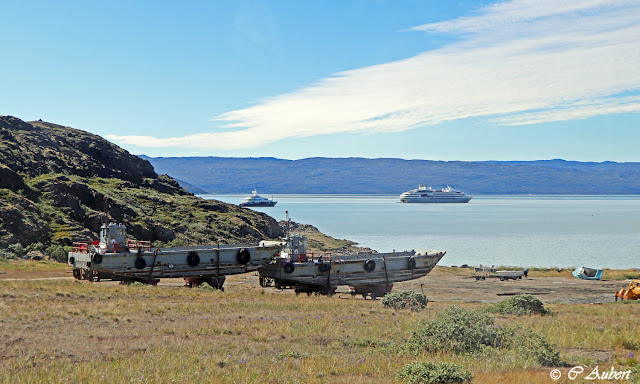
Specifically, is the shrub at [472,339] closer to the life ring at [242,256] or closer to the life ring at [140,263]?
the life ring at [242,256]

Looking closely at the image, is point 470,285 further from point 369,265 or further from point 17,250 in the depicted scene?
point 17,250

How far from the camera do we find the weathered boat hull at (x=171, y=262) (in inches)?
1189

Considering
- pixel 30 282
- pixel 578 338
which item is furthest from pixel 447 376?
pixel 30 282

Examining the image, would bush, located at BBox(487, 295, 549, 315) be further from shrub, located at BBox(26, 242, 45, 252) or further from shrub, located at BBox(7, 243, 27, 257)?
shrub, located at BBox(26, 242, 45, 252)

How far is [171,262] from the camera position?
3148cm

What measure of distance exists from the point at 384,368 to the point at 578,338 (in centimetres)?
822

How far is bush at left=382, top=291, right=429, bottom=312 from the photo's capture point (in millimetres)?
24500

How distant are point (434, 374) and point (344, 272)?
2305 cm

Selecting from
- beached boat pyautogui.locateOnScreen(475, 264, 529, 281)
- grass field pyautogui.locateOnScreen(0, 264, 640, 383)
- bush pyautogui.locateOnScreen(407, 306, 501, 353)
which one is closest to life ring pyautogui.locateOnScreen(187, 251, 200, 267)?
grass field pyautogui.locateOnScreen(0, 264, 640, 383)

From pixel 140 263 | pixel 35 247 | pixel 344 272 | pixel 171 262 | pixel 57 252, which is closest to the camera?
pixel 140 263

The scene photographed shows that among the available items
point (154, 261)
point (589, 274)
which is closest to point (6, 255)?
point (154, 261)

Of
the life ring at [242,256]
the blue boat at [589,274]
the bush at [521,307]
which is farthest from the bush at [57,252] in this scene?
the blue boat at [589,274]

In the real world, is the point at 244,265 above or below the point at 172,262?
below

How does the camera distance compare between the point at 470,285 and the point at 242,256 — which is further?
the point at 470,285
